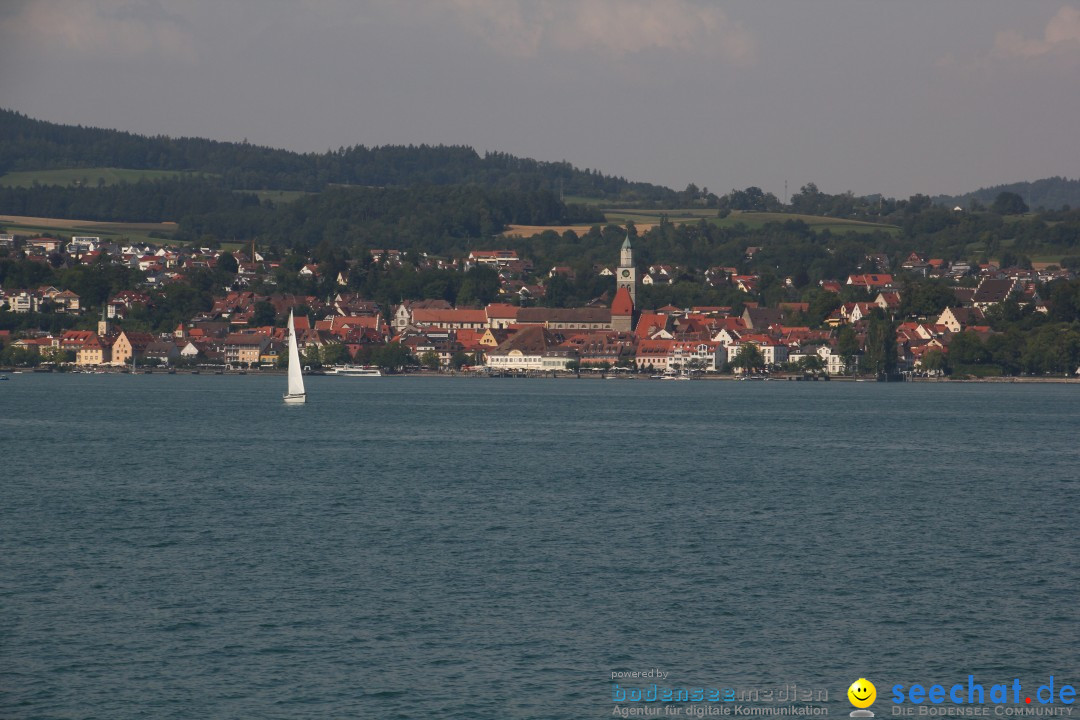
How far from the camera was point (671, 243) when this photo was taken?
197 m

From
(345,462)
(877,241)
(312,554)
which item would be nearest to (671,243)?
(877,241)

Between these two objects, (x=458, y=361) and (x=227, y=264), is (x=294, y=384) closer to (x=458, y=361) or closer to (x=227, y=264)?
(x=458, y=361)

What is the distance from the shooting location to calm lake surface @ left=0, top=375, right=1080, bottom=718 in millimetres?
16203

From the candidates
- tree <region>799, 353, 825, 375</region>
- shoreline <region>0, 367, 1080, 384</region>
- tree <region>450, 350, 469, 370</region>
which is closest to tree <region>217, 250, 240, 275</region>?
shoreline <region>0, 367, 1080, 384</region>

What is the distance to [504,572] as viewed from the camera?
70.9ft

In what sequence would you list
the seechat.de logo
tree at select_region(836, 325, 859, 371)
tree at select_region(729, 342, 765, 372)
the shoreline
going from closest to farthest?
the seechat.de logo
tree at select_region(836, 325, 859, 371)
the shoreline
tree at select_region(729, 342, 765, 372)

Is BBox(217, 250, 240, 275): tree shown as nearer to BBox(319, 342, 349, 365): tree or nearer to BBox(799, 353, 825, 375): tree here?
BBox(319, 342, 349, 365): tree

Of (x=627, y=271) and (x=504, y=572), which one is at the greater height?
(x=627, y=271)

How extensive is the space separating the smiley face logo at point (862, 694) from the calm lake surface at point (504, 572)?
219mm

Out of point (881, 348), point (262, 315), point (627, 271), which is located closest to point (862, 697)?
point (881, 348)

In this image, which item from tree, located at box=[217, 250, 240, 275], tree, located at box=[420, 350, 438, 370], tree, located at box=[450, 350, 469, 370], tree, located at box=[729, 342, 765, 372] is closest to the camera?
tree, located at box=[729, 342, 765, 372]

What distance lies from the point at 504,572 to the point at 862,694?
7372 mm

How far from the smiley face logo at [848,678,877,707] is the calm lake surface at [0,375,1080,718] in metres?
0.22

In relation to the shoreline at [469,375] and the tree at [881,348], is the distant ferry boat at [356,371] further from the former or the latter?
the tree at [881,348]
